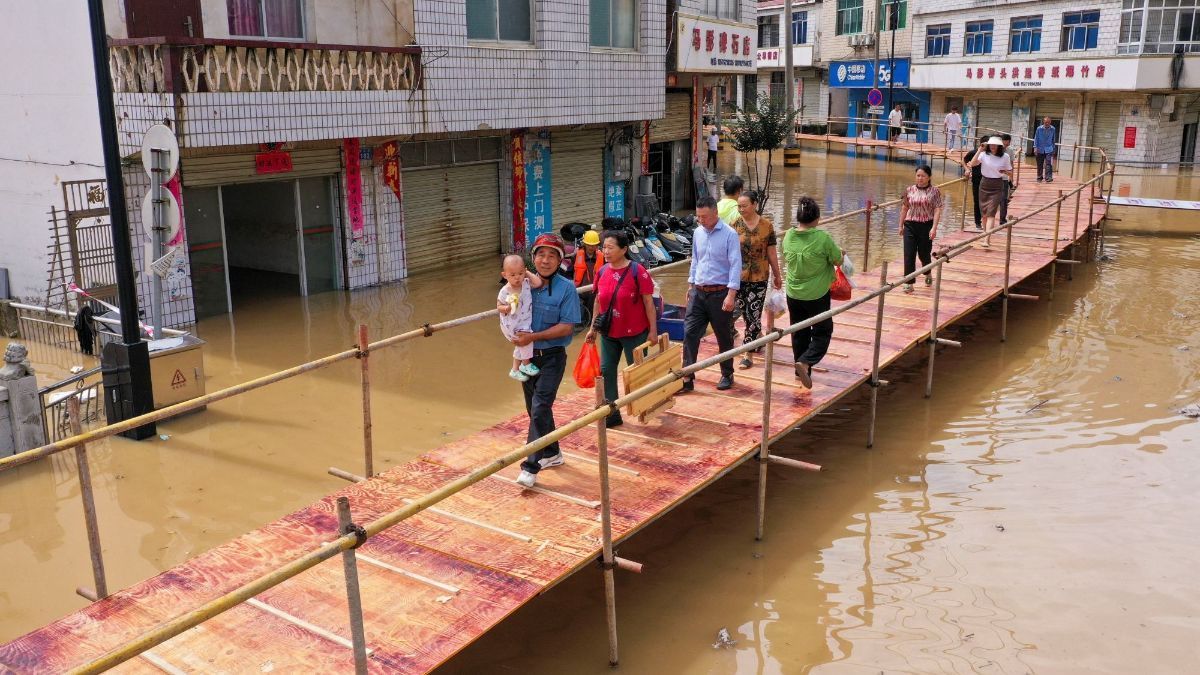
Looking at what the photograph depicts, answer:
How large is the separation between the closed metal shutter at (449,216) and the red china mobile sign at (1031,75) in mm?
24910

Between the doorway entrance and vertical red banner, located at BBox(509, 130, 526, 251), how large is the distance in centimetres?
402

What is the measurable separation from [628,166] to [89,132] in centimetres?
1140

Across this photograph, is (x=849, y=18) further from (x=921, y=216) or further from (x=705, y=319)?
(x=705, y=319)

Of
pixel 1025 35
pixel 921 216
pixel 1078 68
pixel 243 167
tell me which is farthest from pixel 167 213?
pixel 1025 35

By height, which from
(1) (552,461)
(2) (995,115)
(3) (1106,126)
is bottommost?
(1) (552,461)

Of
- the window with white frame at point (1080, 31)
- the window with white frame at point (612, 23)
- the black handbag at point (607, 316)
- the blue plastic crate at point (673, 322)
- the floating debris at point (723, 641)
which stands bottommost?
the floating debris at point (723, 641)

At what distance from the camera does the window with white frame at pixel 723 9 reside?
21.5 metres

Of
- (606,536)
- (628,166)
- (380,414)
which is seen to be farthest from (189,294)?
(628,166)

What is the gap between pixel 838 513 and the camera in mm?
7543

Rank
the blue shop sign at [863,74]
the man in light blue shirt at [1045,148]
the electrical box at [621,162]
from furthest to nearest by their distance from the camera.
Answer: the blue shop sign at [863,74] → the man in light blue shirt at [1045,148] → the electrical box at [621,162]

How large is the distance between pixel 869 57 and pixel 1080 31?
1227cm

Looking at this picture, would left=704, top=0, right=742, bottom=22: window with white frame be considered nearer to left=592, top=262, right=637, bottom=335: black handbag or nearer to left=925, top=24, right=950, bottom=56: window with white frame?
left=592, top=262, right=637, bottom=335: black handbag

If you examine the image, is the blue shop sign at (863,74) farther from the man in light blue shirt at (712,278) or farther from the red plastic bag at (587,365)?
the red plastic bag at (587,365)

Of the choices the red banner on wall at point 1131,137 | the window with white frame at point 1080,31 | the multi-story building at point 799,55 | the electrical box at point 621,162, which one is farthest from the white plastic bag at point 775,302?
the multi-story building at point 799,55
